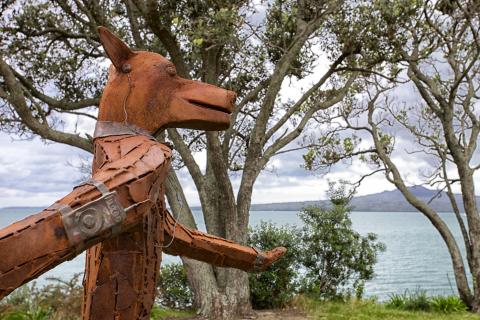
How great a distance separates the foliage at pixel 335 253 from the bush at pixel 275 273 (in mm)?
328

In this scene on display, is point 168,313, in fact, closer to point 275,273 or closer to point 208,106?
point 275,273

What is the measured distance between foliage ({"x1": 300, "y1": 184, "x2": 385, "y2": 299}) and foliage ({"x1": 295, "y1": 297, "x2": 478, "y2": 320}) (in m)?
0.47

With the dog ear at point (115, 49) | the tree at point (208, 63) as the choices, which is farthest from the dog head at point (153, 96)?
the tree at point (208, 63)

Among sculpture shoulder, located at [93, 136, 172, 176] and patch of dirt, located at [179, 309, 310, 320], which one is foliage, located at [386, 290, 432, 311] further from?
sculpture shoulder, located at [93, 136, 172, 176]

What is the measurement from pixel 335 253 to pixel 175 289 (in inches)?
123

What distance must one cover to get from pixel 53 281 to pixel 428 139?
8.22 m

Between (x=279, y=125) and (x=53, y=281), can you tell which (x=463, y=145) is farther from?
(x=53, y=281)

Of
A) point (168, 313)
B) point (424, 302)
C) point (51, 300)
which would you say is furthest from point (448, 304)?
point (51, 300)

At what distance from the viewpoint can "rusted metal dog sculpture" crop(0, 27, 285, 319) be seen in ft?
5.36

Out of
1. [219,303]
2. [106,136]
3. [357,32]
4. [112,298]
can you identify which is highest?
[357,32]

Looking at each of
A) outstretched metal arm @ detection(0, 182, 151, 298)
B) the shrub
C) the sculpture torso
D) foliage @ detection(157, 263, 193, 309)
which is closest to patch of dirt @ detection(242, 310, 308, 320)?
foliage @ detection(157, 263, 193, 309)

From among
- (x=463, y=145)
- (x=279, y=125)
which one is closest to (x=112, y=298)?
(x=279, y=125)

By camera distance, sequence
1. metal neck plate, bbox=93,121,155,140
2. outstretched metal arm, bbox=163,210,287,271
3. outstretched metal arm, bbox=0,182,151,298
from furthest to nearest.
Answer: outstretched metal arm, bbox=163,210,287,271, metal neck plate, bbox=93,121,155,140, outstretched metal arm, bbox=0,182,151,298

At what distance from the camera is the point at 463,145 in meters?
11.4
